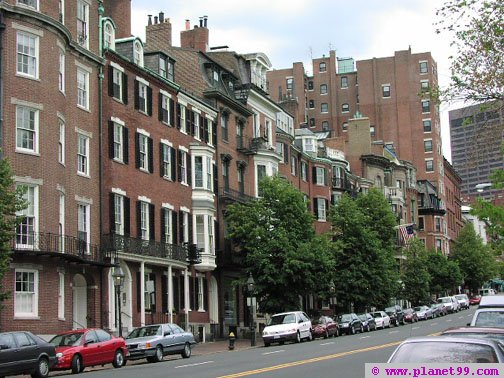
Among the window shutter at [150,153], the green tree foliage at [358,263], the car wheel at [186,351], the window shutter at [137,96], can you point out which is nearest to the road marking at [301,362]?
the car wheel at [186,351]

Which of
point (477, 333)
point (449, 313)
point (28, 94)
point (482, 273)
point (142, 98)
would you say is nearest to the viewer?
point (477, 333)

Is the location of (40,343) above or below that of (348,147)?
below

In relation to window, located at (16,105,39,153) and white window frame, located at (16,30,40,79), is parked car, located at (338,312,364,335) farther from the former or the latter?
white window frame, located at (16,30,40,79)

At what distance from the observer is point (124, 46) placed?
4375cm

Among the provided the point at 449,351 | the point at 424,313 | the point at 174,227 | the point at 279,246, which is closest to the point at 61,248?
the point at 174,227

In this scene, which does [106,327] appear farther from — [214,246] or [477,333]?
[477,333]

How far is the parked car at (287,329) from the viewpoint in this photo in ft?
137

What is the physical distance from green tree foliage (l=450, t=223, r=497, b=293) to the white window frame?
8802 cm

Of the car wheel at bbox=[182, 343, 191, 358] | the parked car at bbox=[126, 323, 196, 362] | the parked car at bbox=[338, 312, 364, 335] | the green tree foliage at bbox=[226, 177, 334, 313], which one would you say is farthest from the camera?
the parked car at bbox=[338, 312, 364, 335]

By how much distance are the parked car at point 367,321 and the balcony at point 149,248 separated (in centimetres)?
1308

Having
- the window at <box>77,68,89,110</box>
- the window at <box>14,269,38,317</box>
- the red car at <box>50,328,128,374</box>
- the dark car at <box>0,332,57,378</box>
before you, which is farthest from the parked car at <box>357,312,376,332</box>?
the dark car at <box>0,332,57,378</box>

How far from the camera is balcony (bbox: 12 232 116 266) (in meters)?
32.0

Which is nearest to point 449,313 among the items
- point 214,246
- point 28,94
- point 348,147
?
point 348,147

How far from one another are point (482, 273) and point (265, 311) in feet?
230
